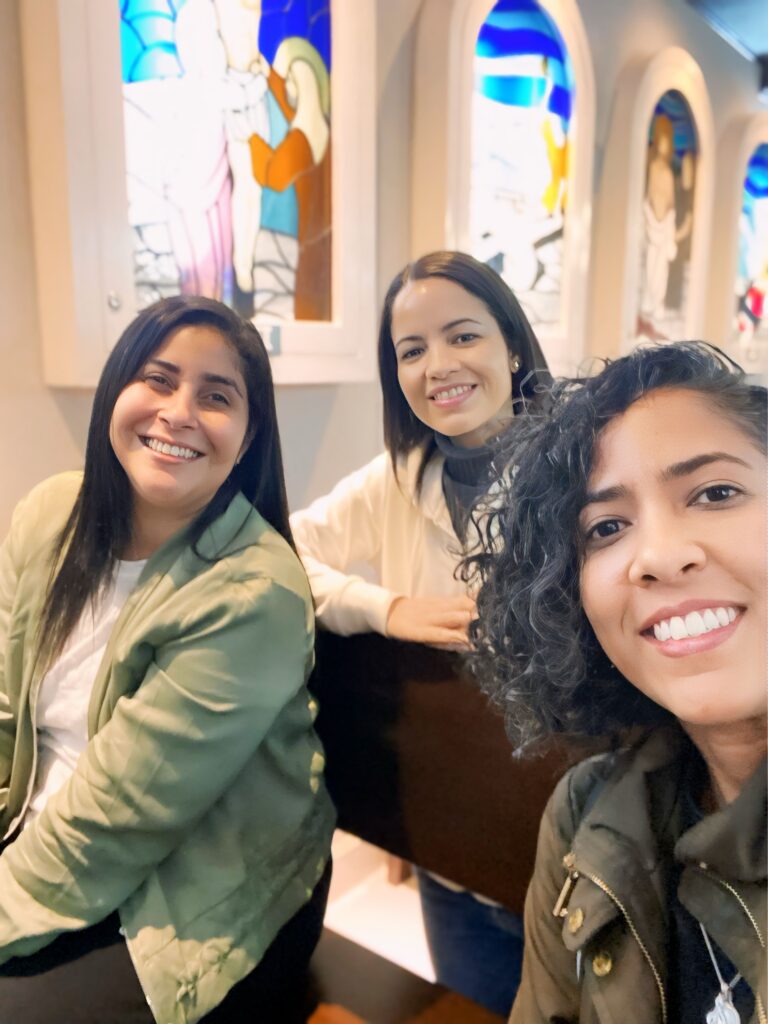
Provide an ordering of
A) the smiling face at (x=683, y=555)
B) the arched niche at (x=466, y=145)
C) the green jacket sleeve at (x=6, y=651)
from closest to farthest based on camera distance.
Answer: the smiling face at (x=683, y=555)
the arched niche at (x=466, y=145)
the green jacket sleeve at (x=6, y=651)

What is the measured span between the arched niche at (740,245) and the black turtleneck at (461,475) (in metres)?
0.32

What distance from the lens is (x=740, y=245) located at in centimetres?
57

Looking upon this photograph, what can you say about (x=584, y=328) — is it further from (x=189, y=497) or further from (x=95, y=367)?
(x=95, y=367)

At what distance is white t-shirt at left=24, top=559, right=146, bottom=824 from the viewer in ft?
3.05

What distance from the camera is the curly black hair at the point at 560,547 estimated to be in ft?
1.80

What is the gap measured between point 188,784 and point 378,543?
1.56 ft

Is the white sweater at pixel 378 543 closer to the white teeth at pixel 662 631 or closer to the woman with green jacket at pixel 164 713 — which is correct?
the woman with green jacket at pixel 164 713

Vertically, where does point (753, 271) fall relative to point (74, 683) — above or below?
above

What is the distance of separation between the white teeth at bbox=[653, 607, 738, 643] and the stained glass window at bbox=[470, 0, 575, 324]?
1.48 feet

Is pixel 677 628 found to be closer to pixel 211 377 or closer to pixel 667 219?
pixel 667 219

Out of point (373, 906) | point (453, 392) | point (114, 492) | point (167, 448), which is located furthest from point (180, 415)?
point (373, 906)

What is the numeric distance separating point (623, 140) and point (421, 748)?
0.72 m

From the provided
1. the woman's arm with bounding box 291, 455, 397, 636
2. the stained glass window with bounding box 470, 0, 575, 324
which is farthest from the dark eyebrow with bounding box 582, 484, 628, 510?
the woman's arm with bounding box 291, 455, 397, 636

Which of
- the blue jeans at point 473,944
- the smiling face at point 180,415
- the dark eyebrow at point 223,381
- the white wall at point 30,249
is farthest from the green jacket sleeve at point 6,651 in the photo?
the blue jeans at point 473,944
